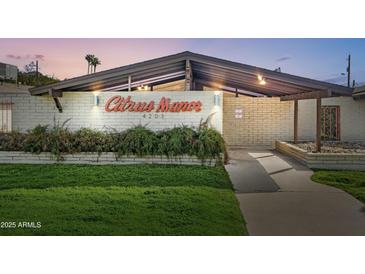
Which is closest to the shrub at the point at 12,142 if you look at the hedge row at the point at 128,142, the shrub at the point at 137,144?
the hedge row at the point at 128,142

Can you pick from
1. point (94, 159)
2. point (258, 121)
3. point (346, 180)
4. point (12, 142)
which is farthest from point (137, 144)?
point (258, 121)

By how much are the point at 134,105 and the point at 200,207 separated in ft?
17.0

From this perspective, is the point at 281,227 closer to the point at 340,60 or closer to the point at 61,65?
the point at 340,60

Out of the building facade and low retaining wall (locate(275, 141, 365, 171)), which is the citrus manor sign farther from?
low retaining wall (locate(275, 141, 365, 171))

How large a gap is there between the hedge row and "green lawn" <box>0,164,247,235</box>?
2.23 feet

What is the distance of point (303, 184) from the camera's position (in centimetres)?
682

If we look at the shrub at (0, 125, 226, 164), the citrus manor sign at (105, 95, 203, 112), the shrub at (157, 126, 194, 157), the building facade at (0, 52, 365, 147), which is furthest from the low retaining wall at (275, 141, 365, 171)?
the citrus manor sign at (105, 95, 203, 112)

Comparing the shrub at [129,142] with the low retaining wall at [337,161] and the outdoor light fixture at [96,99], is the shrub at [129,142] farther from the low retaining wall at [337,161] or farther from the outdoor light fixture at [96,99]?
the low retaining wall at [337,161]

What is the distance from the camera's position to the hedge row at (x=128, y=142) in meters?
8.53

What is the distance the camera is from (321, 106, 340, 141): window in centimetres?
1348

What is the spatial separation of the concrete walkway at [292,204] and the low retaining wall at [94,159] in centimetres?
111

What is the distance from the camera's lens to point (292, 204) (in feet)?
18.0
